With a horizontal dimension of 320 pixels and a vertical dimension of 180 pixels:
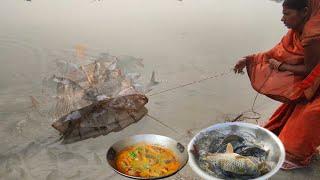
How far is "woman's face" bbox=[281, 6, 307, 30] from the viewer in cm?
355

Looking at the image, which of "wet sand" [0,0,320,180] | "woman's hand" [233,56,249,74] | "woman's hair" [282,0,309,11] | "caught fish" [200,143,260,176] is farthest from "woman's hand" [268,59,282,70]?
"caught fish" [200,143,260,176]

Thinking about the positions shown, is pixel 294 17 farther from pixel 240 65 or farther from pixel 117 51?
pixel 117 51

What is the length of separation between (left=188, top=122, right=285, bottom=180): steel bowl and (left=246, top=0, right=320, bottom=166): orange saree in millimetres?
518

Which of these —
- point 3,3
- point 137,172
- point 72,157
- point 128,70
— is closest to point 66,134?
point 72,157

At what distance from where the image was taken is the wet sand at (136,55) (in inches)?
160

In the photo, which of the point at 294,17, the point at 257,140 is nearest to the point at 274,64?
the point at 294,17

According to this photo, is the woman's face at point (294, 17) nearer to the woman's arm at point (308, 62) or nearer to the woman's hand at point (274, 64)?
the woman's arm at point (308, 62)

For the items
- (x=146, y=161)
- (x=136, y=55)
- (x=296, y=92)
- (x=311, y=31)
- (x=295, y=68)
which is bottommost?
(x=146, y=161)

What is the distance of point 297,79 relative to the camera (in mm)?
3789

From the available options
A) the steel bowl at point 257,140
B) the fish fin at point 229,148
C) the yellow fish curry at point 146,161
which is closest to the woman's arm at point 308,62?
the steel bowl at point 257,140

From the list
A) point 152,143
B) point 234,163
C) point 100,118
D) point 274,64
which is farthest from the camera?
point 100,118

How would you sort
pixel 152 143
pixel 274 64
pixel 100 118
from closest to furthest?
pixel 152 143 < pixel 274 64 < pixel 100 118

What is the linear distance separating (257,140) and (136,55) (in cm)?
343

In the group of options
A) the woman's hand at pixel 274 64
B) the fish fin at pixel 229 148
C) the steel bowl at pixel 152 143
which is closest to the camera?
the fish fin at pixel 229 148
